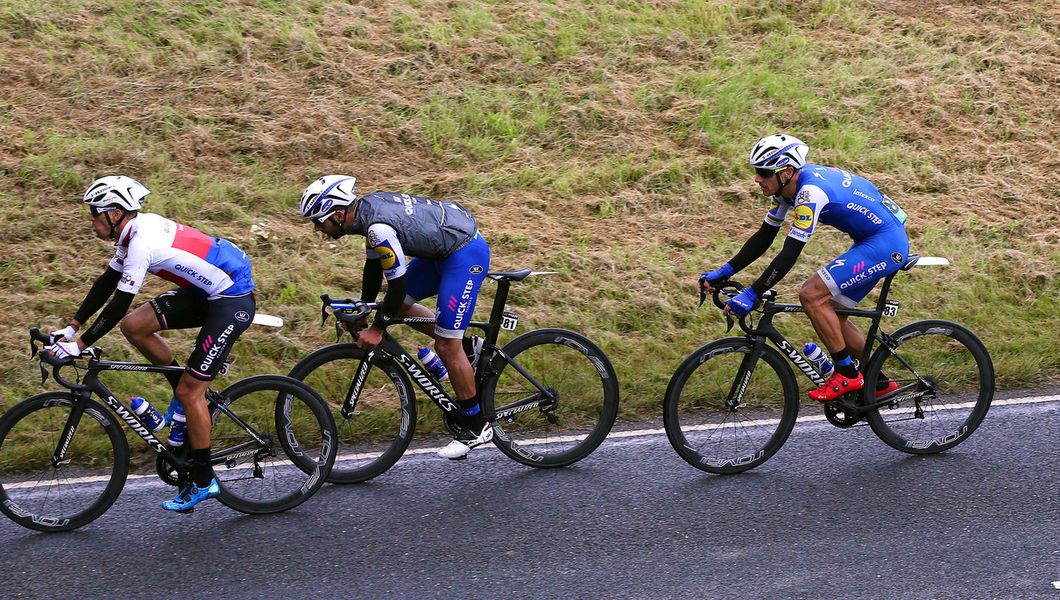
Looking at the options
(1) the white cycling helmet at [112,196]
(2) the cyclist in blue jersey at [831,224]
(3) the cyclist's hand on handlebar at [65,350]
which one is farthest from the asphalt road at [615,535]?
(1) the white cycling helmet at [112,196]

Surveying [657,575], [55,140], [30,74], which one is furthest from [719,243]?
[30,74]

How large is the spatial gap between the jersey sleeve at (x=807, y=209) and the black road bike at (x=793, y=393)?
17.3 inches

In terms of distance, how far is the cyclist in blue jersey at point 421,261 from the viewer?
18.9 feet

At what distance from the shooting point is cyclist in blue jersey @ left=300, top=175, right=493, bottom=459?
18.9ft

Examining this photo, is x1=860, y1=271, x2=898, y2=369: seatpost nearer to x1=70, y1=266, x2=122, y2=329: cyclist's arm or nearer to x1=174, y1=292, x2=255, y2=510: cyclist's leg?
x1=174, y1=292, x2=255, y2=510: cyclist's leg

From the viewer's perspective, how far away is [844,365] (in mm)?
6277

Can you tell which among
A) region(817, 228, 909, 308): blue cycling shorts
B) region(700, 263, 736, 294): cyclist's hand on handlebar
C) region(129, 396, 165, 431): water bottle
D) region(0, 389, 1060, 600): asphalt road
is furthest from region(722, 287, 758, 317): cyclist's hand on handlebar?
region(129, 396, 165, 431): water bottle

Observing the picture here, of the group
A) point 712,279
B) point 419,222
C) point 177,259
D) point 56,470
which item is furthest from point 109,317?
point 712,279

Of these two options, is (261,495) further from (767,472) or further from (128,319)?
(767,472)

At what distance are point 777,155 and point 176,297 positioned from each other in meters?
3.80

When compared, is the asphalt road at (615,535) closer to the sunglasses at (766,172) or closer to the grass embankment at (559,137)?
the grass embankment at (559,137)

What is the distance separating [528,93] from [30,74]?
5985mm

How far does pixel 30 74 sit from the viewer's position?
1162 cm

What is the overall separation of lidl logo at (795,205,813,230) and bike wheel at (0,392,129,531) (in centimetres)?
423
